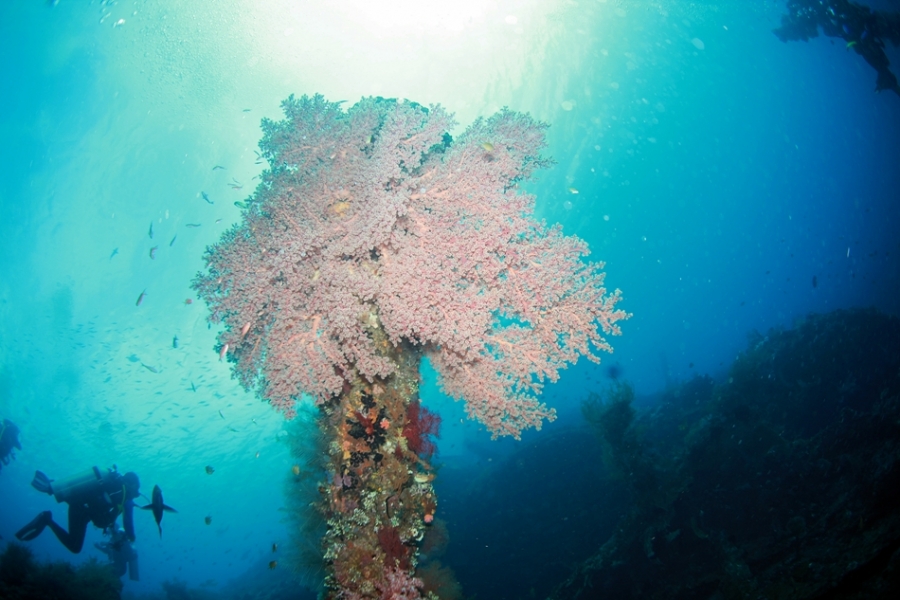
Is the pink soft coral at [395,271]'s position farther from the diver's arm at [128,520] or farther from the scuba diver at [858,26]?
the scuba diver at [858,26]

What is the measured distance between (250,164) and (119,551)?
27306 mm

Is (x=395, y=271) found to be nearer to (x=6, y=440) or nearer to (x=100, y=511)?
(x=100, y=511)

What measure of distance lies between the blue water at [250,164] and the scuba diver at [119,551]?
210 inches

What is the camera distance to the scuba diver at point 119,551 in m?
14.3

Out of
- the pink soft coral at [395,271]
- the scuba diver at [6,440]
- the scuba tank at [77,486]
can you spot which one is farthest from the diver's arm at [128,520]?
the scuba diver at [6,440]

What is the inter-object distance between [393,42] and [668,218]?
243 feet

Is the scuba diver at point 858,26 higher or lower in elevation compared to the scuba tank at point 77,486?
higher

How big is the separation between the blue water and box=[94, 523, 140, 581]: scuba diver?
17.5 feet

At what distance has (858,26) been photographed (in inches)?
758

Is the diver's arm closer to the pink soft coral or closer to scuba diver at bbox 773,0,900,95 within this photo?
the pink soft coral

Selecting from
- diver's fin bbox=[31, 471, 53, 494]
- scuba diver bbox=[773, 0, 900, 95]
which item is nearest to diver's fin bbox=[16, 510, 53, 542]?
diver's fin bbox=[31, 471, 53, 494]

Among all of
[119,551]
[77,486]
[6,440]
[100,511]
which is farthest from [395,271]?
[6,440]

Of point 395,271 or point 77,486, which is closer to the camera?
point 395,271

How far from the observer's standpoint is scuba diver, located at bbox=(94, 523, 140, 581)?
1427 centimetres
